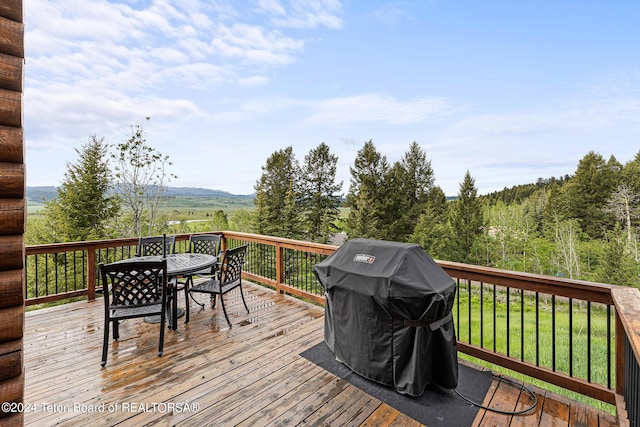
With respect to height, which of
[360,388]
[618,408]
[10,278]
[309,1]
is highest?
[309,1]

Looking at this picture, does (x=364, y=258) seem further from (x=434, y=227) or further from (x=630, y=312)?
(x=434, y=227)

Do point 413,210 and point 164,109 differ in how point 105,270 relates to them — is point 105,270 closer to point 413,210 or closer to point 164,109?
point 164,109

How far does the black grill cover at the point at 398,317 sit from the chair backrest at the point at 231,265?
5.35 ft

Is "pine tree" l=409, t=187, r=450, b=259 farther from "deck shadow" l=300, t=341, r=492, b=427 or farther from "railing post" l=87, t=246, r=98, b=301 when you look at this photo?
"railing post" l=87, t=246, r=98, b=301

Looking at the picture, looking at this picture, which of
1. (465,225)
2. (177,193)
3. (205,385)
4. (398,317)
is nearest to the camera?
(398,317)

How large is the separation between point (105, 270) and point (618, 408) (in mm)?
4112

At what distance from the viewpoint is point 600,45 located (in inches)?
316

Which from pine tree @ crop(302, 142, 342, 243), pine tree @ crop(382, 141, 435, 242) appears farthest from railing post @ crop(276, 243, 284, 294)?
pine tree @ crop(382, 141, 435, 242)

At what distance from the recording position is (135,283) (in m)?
2.73

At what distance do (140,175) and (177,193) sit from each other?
126cm

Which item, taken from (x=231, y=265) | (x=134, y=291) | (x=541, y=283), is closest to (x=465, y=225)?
(x=541, y=283)

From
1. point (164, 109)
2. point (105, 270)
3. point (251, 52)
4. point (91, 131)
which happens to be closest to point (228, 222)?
point (91, 131)

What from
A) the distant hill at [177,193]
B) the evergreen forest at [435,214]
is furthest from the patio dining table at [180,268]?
the evergreen forest at [435,214]

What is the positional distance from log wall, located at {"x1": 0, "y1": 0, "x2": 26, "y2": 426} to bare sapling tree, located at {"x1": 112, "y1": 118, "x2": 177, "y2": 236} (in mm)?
8361
